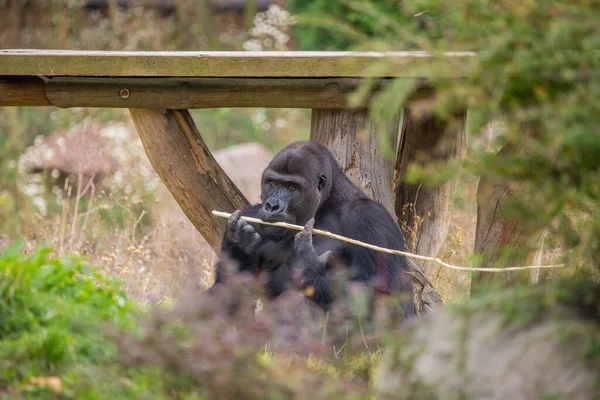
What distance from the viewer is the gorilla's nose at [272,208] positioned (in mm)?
3955

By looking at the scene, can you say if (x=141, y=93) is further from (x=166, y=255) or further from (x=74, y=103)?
(x=166, y=255)

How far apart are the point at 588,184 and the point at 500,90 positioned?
33 centimetres

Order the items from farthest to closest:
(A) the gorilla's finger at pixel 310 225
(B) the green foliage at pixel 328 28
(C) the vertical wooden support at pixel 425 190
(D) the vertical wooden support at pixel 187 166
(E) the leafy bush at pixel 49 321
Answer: (B) the green foliage at pixel 328 28, (C) the vertical wooden support at pixel 425 190, (D) the vertical wooden support at pixel 187 166, (A) the gorilla's finger at pixel 310 225, (E) the leafy bush at pixel 49 321

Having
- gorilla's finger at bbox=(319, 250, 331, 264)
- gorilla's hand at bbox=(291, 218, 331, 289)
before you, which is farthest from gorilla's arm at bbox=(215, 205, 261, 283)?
gorilla's finger at bbox=(319, 250, 331, 264)

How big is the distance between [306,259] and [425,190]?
3.98 ft

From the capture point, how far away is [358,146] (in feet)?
14.6

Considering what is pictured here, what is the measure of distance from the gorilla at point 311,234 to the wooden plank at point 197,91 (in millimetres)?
264

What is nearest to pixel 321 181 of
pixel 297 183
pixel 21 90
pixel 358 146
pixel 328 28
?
pixel 297 183

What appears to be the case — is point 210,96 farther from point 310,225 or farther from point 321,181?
point 310,225

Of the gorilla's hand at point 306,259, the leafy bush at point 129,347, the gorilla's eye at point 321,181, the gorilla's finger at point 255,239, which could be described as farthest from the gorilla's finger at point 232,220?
the leafy bush at point 129,347

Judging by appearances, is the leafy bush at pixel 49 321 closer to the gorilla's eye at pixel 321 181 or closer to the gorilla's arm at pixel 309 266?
the gorilla's arm at pixel 309 266

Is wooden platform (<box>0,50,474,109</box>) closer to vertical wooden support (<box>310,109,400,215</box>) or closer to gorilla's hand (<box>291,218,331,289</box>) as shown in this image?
vertical wooden support (<box>310,109,400,215</box>)

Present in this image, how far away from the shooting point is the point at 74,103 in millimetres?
4199

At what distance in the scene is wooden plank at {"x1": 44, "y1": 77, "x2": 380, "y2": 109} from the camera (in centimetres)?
413
